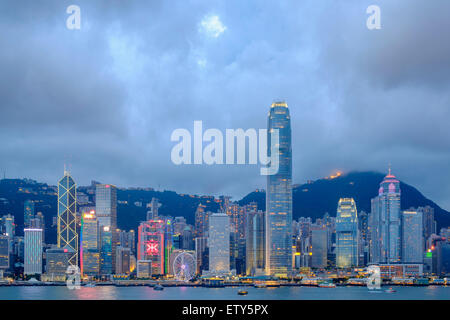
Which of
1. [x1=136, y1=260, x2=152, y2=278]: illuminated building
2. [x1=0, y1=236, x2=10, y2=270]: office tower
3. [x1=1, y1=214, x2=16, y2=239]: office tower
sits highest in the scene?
[x1=1, y1=214, x2=16, y2=239]: office tower

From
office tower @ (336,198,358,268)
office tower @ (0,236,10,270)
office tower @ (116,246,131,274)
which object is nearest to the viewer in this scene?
office tower @ (116,246,131,274)

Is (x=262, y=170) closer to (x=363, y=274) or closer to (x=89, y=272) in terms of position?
(x=363, y=274)

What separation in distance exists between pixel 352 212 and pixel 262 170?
23235mm

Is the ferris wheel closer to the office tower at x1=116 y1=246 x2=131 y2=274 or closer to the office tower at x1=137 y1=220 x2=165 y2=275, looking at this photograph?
the office tower at x1=137 y1=220 x2=165 y2=275

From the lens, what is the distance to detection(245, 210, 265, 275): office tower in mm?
103450

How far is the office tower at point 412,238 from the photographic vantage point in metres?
111

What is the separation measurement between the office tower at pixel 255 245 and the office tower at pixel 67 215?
91.3 feet

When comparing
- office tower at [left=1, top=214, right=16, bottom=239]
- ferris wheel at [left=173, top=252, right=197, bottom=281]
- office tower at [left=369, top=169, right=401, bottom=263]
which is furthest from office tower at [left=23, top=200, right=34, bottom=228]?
office tower at [left=369, top=169, right=401, bottom=263]

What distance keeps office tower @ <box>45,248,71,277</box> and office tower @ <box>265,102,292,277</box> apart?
102ft

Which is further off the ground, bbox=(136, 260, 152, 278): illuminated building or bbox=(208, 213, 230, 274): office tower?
bbox=(208, 213, 230, 274): office tower

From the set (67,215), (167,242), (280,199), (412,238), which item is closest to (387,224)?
(412,238)

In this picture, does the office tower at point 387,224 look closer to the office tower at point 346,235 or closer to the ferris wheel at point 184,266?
the office tower at point 346,235

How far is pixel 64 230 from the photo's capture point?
111688 millimetres
